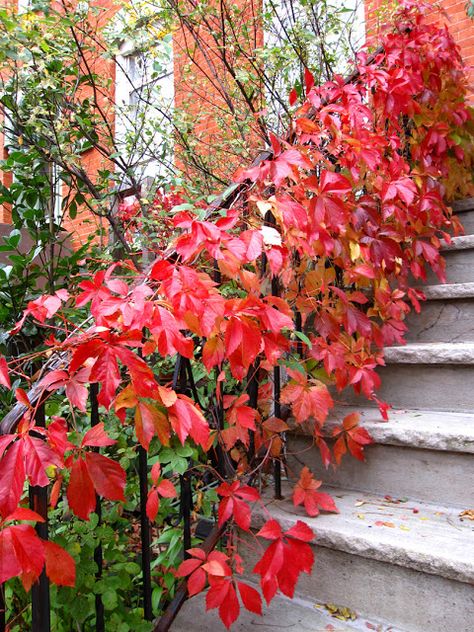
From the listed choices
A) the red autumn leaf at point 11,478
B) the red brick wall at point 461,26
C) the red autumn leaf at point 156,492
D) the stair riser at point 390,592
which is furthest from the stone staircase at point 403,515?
the red brick wall at point 461,26

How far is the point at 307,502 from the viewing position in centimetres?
163

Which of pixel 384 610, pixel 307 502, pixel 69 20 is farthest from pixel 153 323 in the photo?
pixel 69 20

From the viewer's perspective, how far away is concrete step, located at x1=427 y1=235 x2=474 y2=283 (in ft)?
8.77

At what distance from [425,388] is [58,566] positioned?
1492 mm

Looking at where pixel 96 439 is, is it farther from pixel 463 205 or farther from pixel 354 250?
pixel 463 205

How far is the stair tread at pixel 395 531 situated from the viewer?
4.35 ft

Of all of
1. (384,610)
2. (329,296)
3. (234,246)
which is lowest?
(384,610)

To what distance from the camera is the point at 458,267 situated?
270 cm

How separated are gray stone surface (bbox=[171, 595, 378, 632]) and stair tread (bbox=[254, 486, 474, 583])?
0.18 m

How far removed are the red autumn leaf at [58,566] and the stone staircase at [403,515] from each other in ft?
2.04

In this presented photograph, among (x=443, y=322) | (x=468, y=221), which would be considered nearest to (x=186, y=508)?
(x=443, y=322)

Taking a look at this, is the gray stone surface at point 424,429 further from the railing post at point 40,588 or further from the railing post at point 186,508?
the railing post at point 40,588

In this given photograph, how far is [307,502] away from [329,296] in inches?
31.7

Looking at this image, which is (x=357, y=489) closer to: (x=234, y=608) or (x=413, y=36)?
(x=234, y=608)
